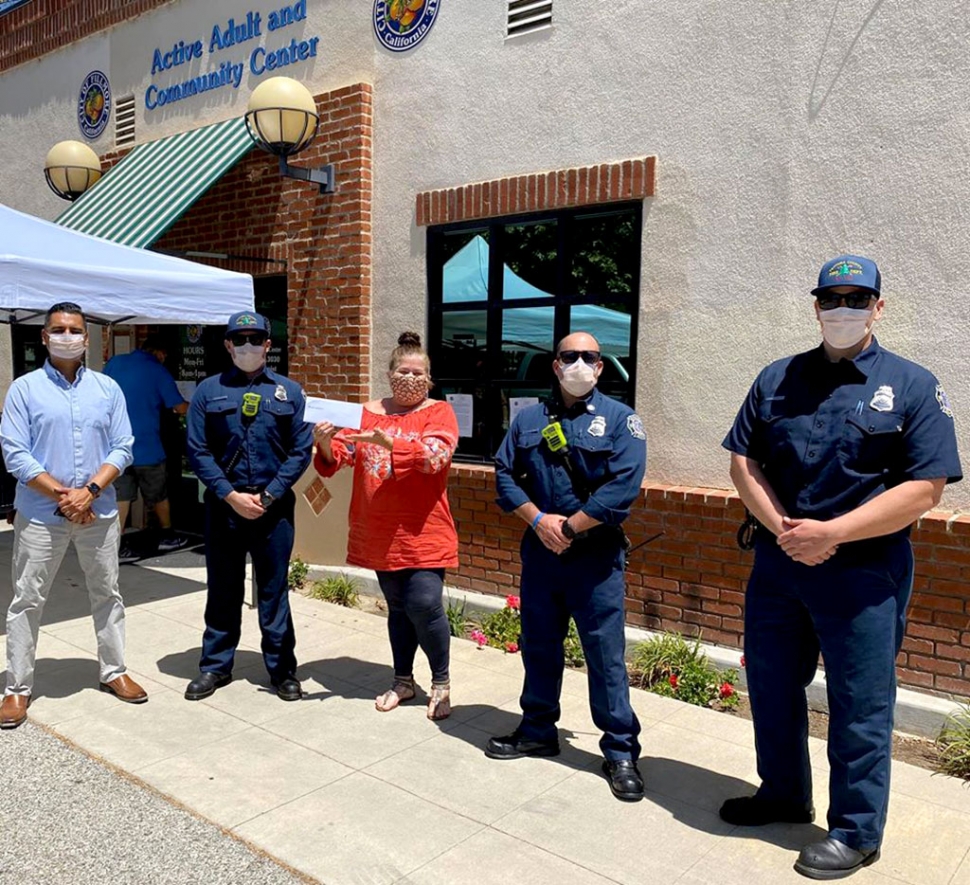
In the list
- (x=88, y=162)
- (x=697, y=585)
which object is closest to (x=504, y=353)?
(x=697, y=585)

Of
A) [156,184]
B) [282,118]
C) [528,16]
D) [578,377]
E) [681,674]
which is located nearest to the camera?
[578,377]

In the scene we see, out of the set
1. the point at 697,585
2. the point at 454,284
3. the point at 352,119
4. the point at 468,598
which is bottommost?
the point at 468,598

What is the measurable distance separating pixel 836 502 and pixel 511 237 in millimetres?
3647

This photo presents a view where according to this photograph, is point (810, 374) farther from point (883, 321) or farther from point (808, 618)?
point (883, 321)

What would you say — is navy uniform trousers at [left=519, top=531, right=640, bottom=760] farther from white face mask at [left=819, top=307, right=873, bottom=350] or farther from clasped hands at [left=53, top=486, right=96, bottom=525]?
clasped hands at [left=53, top=486, right=96, bottom=525]

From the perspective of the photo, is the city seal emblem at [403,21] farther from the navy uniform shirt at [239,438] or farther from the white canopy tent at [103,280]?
the navy uniform shirt at [239,438]

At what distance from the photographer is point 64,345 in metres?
4.18

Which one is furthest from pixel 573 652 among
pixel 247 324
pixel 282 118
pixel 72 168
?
pixel 72 168

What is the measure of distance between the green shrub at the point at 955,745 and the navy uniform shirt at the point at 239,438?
3264 mm

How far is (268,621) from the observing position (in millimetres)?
4469

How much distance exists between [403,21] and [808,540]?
5.26 meters

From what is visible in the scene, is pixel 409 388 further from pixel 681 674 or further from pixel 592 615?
pixel 681 674

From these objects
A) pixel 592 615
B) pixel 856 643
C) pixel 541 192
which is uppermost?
pixel 541 192

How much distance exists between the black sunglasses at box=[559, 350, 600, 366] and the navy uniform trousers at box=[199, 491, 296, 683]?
5.69 feet
